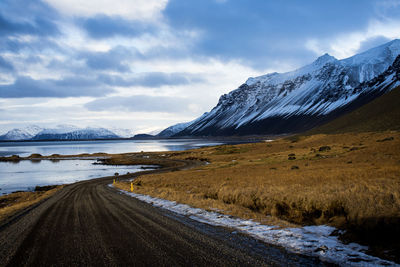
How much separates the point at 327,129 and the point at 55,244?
122m

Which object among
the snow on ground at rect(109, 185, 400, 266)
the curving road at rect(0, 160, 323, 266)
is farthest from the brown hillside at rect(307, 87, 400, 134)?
the curving road at rect(0, 160, 323, 266)

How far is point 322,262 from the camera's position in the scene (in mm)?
6668

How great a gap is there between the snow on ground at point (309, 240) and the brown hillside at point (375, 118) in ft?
275

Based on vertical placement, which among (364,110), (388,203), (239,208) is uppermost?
(364,110)

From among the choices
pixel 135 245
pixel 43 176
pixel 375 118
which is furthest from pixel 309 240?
pixel 375 118

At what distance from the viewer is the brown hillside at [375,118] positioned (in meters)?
82.9

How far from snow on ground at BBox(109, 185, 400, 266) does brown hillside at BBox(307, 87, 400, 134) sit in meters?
83.7

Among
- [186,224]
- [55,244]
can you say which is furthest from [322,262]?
[55,244]

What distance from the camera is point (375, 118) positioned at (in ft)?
305

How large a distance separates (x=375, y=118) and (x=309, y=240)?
10385cm

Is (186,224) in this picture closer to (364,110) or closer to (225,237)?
(225,237)

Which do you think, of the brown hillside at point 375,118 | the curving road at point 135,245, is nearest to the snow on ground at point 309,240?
the curving road at point 135,245

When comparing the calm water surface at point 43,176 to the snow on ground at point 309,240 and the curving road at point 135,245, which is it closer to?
the curving road at point 135,245

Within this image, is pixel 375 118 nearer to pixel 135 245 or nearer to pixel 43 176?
pixel 43 176
